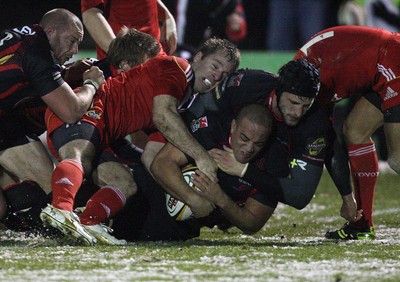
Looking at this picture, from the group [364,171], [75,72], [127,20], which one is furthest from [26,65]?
[364,171]

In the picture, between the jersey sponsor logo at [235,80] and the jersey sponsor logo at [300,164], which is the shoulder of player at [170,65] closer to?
the jersey sponsor logo at [235,80]

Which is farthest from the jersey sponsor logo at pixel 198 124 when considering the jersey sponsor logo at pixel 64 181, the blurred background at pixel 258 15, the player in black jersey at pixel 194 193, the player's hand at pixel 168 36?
the blurred background at pixel 258 15

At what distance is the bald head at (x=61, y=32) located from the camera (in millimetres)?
6047

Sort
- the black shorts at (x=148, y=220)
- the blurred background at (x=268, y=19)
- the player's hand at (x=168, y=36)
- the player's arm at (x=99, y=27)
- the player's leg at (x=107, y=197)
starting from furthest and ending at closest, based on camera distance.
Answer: the blurred background at (x=268, y=19) < the player's hand at (x=168, y=36) < the player's arm at (x=99, y=27) < the black shorts at (x=148, y=220) < the player's leg at (x=107, y=197)

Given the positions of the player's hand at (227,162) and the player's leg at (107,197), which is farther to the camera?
the player's hand at (227,162)

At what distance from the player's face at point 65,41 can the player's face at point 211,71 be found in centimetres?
84

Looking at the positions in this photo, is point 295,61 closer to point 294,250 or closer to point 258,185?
point 258,185

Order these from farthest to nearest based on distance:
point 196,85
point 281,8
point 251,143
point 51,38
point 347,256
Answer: point 281,8 → point 196,85 → point 51,38 → point 251,143 → point 347,256

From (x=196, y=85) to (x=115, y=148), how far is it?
72cm

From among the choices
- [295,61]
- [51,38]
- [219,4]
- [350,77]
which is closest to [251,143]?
[295,61]

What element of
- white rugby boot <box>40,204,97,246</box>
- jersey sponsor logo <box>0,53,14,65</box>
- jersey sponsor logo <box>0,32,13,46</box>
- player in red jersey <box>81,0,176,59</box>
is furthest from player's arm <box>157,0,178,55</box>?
white rugby boot <box>40,204,97,246</box>

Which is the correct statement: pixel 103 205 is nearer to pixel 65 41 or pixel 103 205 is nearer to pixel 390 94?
pixel 65 41

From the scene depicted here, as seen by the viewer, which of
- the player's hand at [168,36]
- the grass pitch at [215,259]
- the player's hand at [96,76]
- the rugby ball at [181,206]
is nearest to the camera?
the grass pitch at [215,259]

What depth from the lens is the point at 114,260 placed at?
4.77 meters
